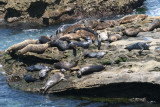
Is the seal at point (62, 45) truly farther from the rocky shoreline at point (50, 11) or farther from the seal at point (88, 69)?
the rocky shoreline at point (50, 11)

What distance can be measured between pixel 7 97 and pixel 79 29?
510 cm

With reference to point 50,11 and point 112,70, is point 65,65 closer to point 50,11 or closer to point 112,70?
point 112,70

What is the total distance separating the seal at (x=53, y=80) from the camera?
10016 millimetres

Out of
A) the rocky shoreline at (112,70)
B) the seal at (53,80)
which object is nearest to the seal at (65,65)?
the rocky shoreline at (112,70)

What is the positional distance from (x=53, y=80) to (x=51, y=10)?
44.1 feet

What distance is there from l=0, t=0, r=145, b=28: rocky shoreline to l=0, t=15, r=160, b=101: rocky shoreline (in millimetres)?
8864

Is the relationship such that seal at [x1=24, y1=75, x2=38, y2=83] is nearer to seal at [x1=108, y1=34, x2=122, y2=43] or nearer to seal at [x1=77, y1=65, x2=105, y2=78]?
seal at [x1=77, y1=65, x2=105, y2=78]

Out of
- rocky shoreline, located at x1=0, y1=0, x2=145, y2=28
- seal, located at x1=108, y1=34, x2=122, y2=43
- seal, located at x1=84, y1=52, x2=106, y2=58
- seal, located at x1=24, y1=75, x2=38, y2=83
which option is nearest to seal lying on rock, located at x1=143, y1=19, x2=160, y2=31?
seal, located at x1=108, y1=34, x2=122, y2=43

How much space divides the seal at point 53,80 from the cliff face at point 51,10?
11.9 meters

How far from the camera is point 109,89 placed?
939 cm

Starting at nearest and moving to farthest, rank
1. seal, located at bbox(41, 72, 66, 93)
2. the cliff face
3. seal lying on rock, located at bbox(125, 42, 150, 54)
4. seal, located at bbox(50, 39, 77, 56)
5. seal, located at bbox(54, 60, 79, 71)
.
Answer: seal, located at bbox(41, 72, 66, 93) < seal, located at bbox(54, 60, 79, 71) < seal lying on rock, located at bbox(125, 42, 150, 54) < seal, located at bbox(50, 39, 77, 56) < the cliff face

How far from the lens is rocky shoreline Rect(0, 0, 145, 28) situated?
22.2 m

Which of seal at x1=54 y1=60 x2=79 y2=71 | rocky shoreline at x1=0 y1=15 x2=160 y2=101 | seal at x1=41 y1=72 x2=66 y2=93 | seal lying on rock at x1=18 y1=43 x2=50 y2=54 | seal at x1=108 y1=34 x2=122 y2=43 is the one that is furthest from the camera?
seal at x1=108 y1=34 x2=122 y2=43

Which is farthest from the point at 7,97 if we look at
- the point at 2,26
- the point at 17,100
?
the point at 2,26
